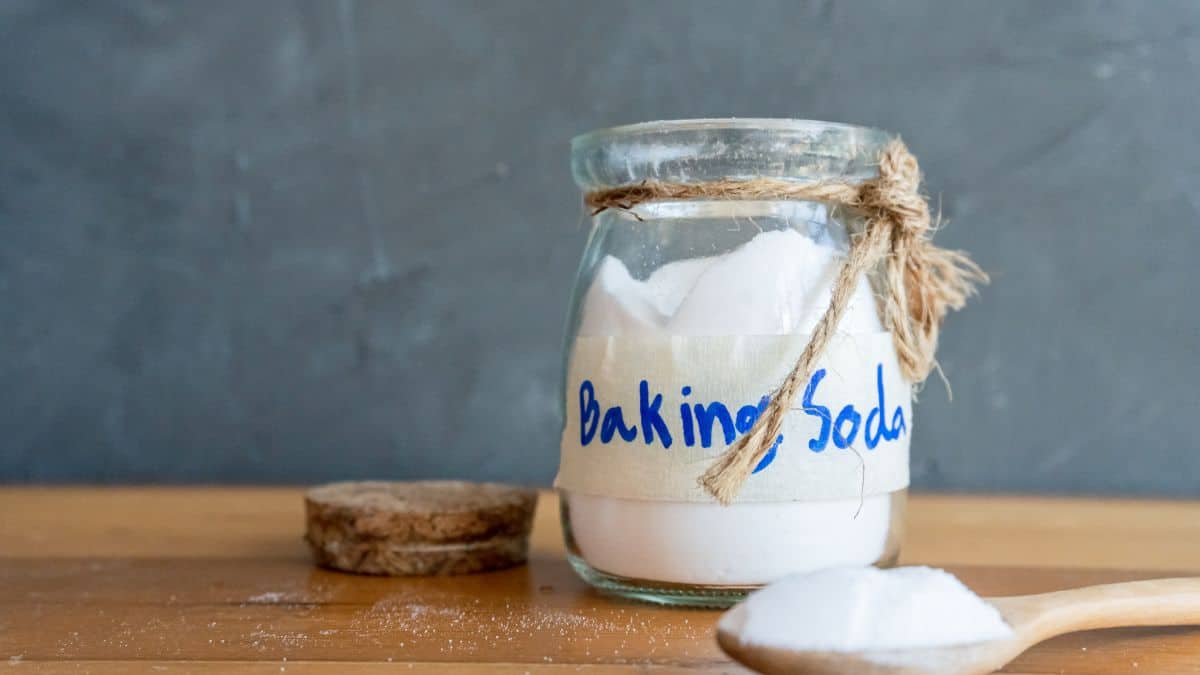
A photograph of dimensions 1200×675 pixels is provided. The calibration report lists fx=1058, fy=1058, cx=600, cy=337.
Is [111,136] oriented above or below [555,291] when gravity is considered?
above

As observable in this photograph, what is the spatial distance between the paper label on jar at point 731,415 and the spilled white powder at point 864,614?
10 cm

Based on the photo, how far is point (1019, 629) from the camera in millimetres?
455

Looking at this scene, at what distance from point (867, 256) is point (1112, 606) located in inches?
8.3

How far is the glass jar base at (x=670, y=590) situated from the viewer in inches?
22.6

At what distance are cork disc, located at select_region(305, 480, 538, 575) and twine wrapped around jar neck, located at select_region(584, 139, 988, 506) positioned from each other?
0.73 feet

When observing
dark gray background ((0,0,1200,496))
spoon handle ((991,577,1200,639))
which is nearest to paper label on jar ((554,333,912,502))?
spoon handle ((991,577,1200,639))

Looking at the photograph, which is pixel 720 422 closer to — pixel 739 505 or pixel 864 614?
pixel 739 505

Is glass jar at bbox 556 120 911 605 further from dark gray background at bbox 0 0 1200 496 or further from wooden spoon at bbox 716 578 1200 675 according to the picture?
dark gray background at bbox 0 0 1200 496

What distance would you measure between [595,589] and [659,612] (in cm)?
8

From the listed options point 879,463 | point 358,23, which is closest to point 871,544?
point 879,463

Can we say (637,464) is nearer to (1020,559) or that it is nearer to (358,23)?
(1020,559)

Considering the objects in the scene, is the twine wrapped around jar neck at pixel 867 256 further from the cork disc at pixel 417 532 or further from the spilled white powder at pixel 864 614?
the cork disc at pixel 417 532

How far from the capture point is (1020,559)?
75 centimetres

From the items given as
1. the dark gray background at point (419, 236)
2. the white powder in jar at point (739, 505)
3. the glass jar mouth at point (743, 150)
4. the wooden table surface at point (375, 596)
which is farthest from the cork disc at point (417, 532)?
the dark gray background at point (419, 236)
